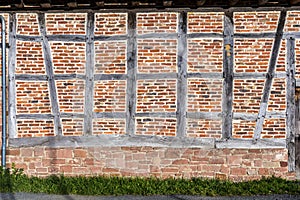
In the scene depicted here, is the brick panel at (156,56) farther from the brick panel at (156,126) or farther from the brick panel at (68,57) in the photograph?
the brick panel at (68,57)

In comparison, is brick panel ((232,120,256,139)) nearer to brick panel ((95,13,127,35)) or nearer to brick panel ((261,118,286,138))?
brick panel ((261,118,286,138))

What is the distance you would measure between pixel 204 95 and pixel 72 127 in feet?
8.77

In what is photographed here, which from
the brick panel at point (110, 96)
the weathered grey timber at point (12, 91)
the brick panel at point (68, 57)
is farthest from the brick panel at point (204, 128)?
the weathered grey timber at point (12, 91)

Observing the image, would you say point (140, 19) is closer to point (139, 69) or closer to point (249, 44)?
Result: point (139, 69)

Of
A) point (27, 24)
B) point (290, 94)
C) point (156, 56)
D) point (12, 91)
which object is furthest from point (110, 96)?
point (290, 94)

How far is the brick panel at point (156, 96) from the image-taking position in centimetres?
736

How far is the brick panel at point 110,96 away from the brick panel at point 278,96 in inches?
114

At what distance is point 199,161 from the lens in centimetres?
739

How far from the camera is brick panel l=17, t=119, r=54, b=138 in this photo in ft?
24.3

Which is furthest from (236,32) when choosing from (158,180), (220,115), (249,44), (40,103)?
(40,103)

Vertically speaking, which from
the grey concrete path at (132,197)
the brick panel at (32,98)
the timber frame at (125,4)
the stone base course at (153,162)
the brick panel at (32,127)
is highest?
the timber frame at (125,4)

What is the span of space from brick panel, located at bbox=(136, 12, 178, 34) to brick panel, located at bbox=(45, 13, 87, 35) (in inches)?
44.4

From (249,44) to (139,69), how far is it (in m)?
2.21

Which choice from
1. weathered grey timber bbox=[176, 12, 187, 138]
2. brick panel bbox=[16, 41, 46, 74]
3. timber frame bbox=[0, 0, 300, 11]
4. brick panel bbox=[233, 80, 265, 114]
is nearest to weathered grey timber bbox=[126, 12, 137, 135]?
timber frame bbox=[0, 0, 300, 11]
